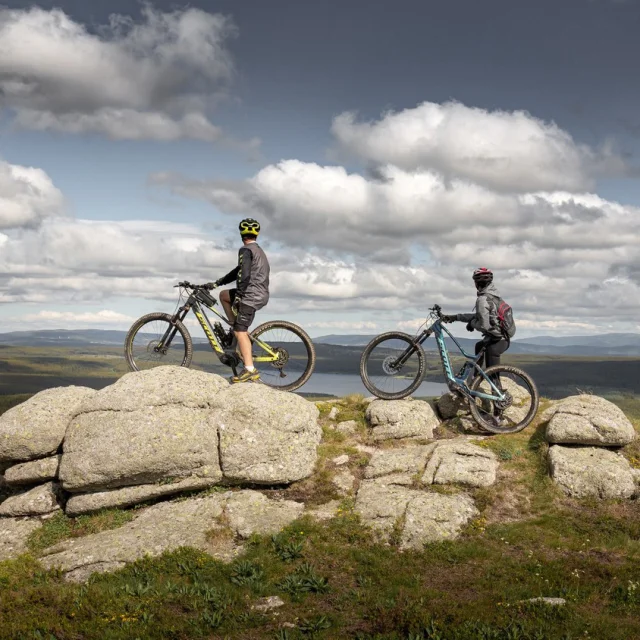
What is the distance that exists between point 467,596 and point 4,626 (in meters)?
8.70

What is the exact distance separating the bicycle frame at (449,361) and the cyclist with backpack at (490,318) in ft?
Result: 1.46

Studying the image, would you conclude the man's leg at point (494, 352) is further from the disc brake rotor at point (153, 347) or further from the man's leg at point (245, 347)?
the disc brake rotor at point (153, 347)

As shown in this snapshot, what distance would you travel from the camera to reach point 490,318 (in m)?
16.5

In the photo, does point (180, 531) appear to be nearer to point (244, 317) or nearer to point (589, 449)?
point (244, 317)

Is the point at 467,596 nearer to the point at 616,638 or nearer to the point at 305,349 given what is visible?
the point at 616,638

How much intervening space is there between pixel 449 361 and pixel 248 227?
7913 mm

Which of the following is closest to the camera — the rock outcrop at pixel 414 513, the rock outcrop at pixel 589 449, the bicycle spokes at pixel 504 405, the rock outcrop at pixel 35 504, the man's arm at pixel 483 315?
the rock outcrop at pixel 414 513

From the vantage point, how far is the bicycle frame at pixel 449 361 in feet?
56.2

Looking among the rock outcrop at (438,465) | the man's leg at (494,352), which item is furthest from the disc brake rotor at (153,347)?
the man's leg at (494,352)

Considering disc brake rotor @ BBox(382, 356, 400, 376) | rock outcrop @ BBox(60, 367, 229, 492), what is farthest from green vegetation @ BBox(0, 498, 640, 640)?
disc brake rotor @ BBox(382, 356, 400, 376)

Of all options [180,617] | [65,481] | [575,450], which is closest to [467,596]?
[180,617]

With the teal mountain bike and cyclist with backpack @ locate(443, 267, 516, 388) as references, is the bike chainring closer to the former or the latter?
the teal mountain bike

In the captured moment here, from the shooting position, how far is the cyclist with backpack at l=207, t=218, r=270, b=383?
16.3 m

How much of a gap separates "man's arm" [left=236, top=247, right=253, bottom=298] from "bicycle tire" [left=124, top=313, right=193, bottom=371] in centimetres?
298
